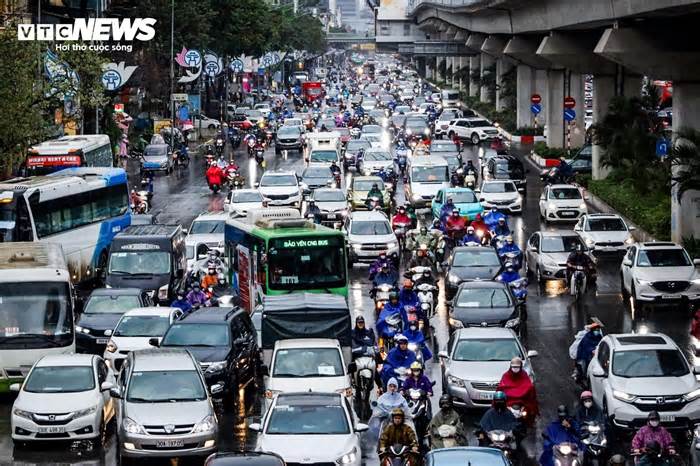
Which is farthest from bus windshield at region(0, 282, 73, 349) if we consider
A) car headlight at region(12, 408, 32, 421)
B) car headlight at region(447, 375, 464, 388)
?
car headlight at region(447, 375, 464, 388)

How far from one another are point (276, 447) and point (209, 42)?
87778 mm

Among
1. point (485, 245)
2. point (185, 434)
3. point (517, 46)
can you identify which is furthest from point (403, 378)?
point (517, 46)

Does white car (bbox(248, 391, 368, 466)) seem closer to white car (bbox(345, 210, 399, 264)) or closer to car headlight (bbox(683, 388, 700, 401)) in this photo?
car headlight (bbox(683, 388, 700, 401))

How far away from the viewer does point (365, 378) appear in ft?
83.0

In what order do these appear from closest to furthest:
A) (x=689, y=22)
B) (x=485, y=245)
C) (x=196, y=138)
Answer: (x=485, y=245) < (x=689, y=22) < (x=196, y=138)

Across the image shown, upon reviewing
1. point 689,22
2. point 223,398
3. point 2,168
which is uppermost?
point 689,22

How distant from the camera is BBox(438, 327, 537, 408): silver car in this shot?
80.3 feet

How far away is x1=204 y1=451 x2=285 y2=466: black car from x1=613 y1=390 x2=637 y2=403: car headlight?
740 centimetres

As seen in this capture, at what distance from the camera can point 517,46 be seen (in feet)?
276

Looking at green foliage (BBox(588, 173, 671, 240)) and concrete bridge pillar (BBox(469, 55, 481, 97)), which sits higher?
concrete bridge pillar (BBox(469, 55, 481, 97))

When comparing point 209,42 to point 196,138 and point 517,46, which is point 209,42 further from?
point 517,46

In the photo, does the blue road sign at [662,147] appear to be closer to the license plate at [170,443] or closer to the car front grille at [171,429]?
the car front grille at [171,429]

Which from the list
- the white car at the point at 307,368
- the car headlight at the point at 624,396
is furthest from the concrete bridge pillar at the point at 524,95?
the car headlight at the point at 624,396

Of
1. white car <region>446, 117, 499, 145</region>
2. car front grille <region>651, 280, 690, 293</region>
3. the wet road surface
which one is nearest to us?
the wet road surface
